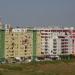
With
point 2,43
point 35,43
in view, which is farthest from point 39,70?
point 35,43

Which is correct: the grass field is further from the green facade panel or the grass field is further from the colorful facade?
the colorful facade

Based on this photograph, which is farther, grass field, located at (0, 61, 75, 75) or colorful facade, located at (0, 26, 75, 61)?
colorful facade, located at (0, 26, 75, 61)

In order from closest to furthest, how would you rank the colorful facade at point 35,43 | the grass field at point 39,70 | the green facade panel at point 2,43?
the grass field at point 39,70 < the green facade panel at point 2,43 < the colorful facade at point 35,43

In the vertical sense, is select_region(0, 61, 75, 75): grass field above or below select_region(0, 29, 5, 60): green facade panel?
below

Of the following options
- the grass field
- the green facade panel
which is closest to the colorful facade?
the green facade panel

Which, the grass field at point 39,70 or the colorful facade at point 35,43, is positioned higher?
the colorful facade at point 35,43

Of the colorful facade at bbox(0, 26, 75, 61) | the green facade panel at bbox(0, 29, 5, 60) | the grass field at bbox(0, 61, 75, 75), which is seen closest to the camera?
the grass field at bbox(0, 61, 75, 75)

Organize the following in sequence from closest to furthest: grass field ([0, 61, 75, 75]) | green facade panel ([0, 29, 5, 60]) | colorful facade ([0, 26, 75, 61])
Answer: grass field ([0, 61, 75, 75])
green facade panel ([0, 29, 5, 60])
colorful facade ([0, 26, 75, 61])

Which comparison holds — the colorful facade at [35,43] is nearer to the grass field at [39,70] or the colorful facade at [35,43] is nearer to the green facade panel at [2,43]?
the green facade panel at [2,43]

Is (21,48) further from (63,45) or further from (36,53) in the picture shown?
(63,45)

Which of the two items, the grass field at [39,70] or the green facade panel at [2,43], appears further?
the green facade panel at [2,43]

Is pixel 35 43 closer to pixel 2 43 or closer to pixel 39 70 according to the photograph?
pixel 2 43

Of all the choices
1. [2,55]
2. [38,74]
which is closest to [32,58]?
[2,55]

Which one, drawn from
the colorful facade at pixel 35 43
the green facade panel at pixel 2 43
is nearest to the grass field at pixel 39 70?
the green facade panel at pixel 2 43
